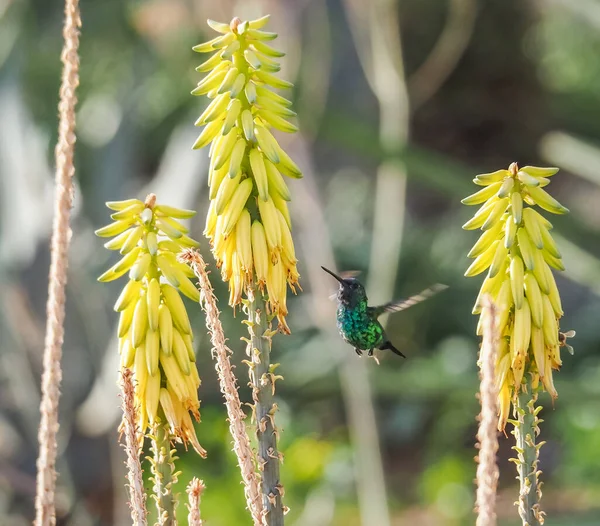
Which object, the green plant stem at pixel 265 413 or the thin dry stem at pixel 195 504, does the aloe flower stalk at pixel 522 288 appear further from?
the thin dry stem at pixel 195 504

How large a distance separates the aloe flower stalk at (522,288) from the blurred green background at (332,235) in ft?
6.28

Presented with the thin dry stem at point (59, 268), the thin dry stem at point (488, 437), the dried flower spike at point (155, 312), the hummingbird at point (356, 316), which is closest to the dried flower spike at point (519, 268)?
the thin dry stem at point (488, 437)

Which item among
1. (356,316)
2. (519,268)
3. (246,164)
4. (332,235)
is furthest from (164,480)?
(332,235)

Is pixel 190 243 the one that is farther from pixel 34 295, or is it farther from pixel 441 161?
pixel 34 295

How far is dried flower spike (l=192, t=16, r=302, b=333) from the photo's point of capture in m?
1.14

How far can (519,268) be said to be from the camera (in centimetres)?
115

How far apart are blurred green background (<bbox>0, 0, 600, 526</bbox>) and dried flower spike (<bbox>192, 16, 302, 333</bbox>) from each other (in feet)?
6.83

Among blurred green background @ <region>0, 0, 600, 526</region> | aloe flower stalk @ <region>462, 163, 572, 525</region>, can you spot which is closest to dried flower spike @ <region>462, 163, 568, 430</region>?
aloe flower stalk @ <region>462, 163, 572, 525</region>

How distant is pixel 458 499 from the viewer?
631cm

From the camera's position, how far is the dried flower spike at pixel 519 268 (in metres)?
1.12

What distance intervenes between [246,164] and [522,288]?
1.21ft

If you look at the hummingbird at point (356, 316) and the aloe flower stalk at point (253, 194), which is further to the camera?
the hummingbird at point (356, 316)

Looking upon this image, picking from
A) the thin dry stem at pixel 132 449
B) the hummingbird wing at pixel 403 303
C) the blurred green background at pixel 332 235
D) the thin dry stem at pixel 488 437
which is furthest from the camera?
the blurred green background at pixel 332 235

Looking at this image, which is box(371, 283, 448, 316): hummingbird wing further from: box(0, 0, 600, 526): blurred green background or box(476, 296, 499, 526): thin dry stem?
box(0, 0, 600, 526): blurred green background
